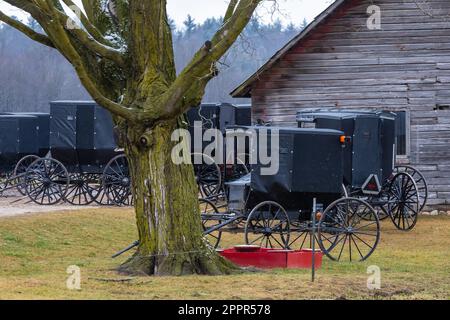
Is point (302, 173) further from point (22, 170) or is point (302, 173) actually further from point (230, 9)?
point (22, 170)

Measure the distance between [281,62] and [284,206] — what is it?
10.8 meters

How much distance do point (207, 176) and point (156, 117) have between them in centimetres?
1397

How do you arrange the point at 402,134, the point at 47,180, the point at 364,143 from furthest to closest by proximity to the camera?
1. the point at 402,134
2. the point at 47,180
3. the point at 364,143

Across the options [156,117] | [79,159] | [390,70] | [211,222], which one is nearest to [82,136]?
[79,159]

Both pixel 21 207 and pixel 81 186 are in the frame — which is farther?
pixel 81 186

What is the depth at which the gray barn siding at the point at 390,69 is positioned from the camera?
28047mm

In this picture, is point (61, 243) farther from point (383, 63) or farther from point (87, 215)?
point (383, 63)

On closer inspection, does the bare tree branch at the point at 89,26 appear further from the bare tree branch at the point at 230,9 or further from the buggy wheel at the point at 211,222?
the buggy wheel at the point at 211,222

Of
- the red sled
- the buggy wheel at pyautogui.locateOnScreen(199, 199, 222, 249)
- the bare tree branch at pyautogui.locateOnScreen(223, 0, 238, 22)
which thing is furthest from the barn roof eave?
the bare tree branch at pyautogui.locateOnScreen(223, 0, 238, 22)

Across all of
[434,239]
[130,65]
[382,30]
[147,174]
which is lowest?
[434,239]

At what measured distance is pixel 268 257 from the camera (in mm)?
15758

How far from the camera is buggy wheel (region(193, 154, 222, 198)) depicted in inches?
1083
